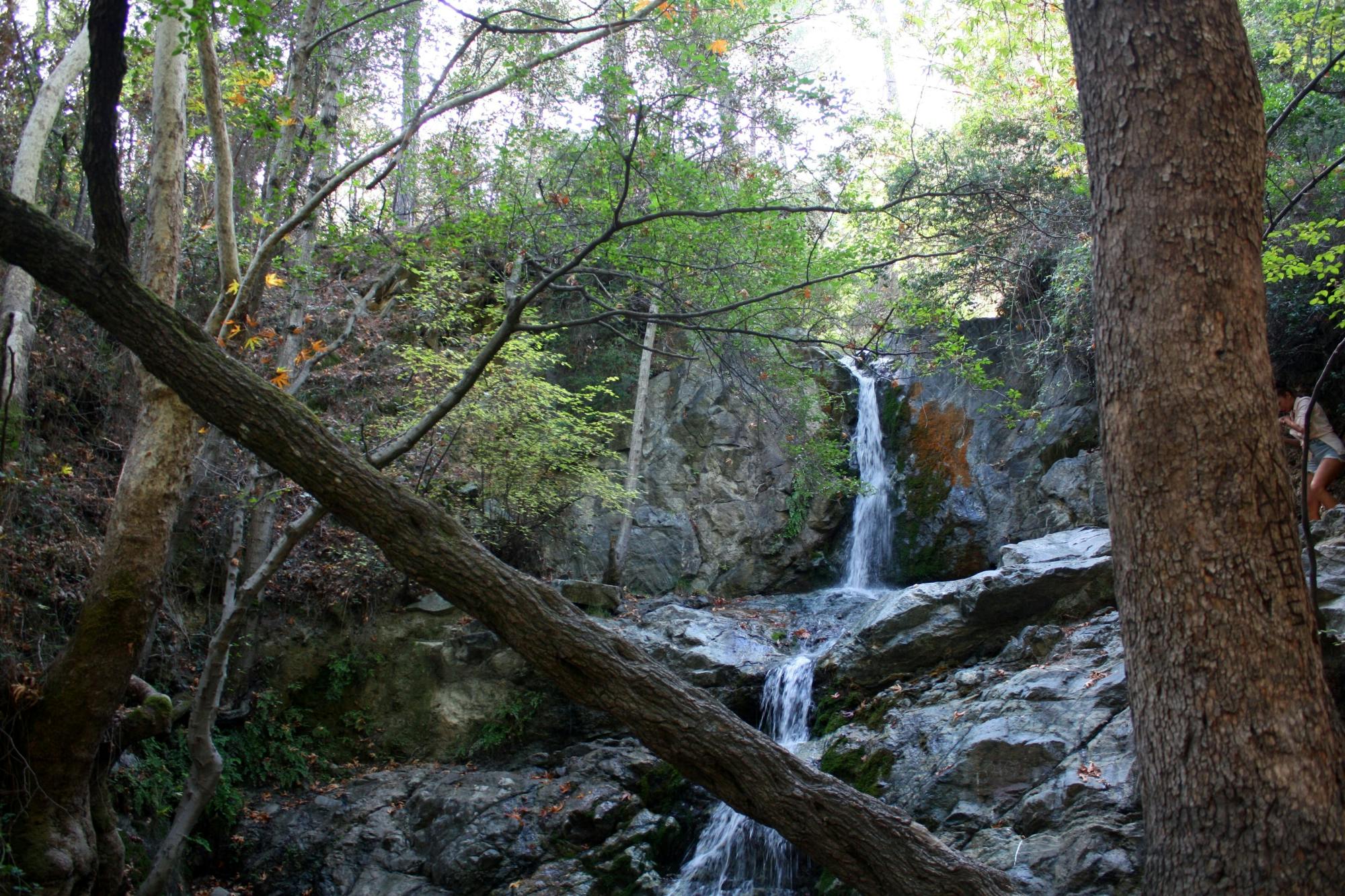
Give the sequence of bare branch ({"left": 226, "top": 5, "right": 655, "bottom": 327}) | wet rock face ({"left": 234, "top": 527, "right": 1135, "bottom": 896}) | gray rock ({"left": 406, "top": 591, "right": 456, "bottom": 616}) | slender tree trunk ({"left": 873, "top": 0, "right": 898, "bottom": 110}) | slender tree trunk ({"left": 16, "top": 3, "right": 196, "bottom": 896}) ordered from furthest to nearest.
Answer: slender tree trunk ({"left": 873, "top": 0, "right": 898, "bottom": 110}), gray rock ({"left": 406, "top": 591, "right": 456, "bottom": 616}), wet rock face ({"left": 234, "top": 527, "right": 1135, "bottom": 896}), bare branch ({"left": 226, "top": 5, "right": 655, "bottom": 327}), slender tree trunk ({"left": 16, "top": 3, "right": 196, "bottom": 896})

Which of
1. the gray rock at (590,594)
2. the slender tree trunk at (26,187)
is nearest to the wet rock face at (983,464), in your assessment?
the gray rock at (590,594)

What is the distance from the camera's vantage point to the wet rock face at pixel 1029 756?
4.65m

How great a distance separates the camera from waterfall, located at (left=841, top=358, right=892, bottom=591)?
12.1 meters

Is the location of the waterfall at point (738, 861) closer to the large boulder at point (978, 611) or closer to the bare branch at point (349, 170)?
the large boulder at point (978, 611)

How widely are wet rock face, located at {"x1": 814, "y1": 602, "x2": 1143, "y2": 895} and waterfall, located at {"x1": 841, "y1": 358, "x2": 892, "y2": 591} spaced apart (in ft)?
15.8

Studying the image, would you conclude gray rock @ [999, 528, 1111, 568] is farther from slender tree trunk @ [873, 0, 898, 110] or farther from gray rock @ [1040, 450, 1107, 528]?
slender tree trunk @ [873, 0, 898, 110]

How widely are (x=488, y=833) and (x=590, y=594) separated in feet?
12.1

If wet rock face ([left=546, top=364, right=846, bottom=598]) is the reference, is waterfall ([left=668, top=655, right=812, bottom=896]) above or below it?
below

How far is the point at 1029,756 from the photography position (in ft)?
18.1

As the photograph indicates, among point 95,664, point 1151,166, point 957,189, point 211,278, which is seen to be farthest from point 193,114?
point 1151,166

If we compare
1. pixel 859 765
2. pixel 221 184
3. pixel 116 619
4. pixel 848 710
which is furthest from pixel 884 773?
pixel 221 184

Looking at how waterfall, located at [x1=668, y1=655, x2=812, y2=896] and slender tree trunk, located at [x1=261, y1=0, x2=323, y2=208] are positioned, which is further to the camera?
waterfall, located at [x1=668, y1=655, x2=812, y2=896]

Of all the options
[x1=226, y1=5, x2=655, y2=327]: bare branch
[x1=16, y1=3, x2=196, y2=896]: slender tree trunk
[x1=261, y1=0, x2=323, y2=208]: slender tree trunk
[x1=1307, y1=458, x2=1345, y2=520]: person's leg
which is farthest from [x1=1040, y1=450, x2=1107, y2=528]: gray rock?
[x1=16, y1=3, x2=196, y2=896]: slender tree trunk

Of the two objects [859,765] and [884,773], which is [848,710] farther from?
[884,773]
